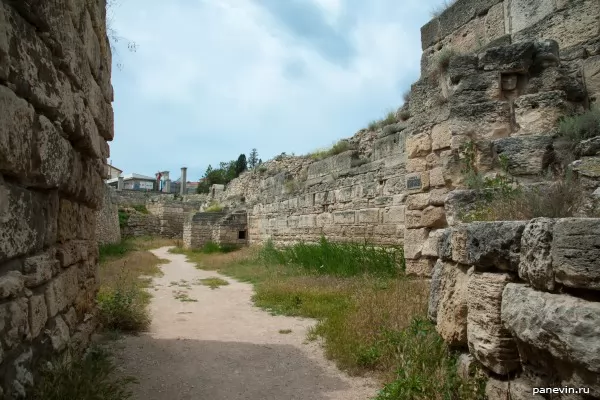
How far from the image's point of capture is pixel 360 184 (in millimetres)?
9852

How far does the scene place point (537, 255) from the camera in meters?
2.22

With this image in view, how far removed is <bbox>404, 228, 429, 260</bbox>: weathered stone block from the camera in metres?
6.15

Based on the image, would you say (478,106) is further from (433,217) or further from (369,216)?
(369,216)

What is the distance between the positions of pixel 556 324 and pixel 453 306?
121cm

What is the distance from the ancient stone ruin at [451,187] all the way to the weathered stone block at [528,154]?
0.04 feet

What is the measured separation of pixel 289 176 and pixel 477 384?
12452 mm

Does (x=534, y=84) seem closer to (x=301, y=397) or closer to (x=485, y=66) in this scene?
(x=485, y=66)

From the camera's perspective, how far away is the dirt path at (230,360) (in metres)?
3.66

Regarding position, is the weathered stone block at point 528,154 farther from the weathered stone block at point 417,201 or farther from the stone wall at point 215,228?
the stone wall at point 215,228

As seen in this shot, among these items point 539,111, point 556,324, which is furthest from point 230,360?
point 539,111

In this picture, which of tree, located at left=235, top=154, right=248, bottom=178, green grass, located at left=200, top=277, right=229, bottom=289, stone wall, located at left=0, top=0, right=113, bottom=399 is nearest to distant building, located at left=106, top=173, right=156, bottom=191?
tree, located at left=235, top=154, right=248, bottom=178

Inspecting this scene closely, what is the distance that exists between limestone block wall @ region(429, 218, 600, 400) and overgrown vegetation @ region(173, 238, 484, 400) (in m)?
0.24

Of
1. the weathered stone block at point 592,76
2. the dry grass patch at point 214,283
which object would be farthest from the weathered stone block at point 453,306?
the dry grass patch at point 214,283

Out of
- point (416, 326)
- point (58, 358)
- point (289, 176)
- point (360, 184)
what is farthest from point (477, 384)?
point (289, 176)
